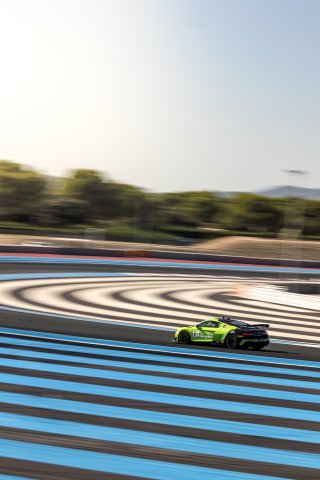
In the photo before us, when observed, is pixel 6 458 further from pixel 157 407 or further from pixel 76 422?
pixel 157 407

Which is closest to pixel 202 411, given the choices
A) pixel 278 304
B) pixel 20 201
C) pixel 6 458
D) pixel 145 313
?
pixel 6 458

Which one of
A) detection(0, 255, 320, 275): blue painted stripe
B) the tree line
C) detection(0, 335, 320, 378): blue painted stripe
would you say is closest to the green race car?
detection(0, 335, 320, 378): blue painted stripe

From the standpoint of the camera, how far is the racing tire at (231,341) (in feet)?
50.8

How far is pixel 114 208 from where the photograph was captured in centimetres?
12206

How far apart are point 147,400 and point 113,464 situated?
9.05ft

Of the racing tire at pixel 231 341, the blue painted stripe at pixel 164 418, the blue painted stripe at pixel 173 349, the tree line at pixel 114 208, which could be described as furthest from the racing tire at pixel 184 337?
the tree line at pixel 114 208

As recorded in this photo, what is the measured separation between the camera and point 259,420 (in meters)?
9.30

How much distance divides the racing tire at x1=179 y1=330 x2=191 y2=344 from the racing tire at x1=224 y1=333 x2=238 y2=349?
2.73ft

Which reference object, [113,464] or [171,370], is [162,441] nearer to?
[113,464]

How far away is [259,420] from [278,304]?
18.4 m

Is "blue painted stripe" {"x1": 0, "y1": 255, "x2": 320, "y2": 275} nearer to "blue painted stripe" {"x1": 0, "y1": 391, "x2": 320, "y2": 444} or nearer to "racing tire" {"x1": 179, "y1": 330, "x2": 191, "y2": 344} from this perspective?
"racing tire" {"x1": 179, "y1": 330, "x2": 191, "y2": 344}

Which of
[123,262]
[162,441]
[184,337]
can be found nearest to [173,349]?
[184,337]

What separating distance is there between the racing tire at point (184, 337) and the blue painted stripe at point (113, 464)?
27.6ft

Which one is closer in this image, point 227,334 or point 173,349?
point 173,349
